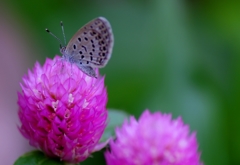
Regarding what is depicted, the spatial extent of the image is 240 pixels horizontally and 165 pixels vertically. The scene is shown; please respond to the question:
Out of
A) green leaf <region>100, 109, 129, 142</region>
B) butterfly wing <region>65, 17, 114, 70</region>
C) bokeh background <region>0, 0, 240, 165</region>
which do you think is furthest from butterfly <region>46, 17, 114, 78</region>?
bokeh background <region>0, 0, 240, 165</region>

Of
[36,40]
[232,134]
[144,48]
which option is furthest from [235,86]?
[36,40]

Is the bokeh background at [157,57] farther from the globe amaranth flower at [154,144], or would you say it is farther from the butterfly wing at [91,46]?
the globe amaranth flower at [154,144]

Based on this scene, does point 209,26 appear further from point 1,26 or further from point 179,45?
point 1,26

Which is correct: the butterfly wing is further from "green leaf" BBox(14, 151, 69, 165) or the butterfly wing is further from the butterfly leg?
"green leaf" BBox(14, 151, 69, 165)

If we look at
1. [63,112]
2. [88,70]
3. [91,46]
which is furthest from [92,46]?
[63,112]

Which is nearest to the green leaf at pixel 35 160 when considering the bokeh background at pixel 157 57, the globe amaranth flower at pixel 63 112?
the globe amaranth flower at pixel 63 112

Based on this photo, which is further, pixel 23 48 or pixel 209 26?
pixel 23 48

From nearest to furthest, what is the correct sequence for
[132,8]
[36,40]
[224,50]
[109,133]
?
[109,133] < [224,50] < [132,8] < [36,40]

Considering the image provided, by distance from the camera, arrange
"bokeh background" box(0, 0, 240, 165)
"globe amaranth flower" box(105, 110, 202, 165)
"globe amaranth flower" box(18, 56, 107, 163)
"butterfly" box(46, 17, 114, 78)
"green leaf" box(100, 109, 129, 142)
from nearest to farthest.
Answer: "globe amaranth flower" box(105, 110, 202, 165) → "globe amaranth flower" box(18, 56, 107, 163) → "butterfly" box(46, 17, 114, 78) → "green leaf" box(100, 109, 129, 142) → "bokeh background" box(0, 0, 240, 165)
